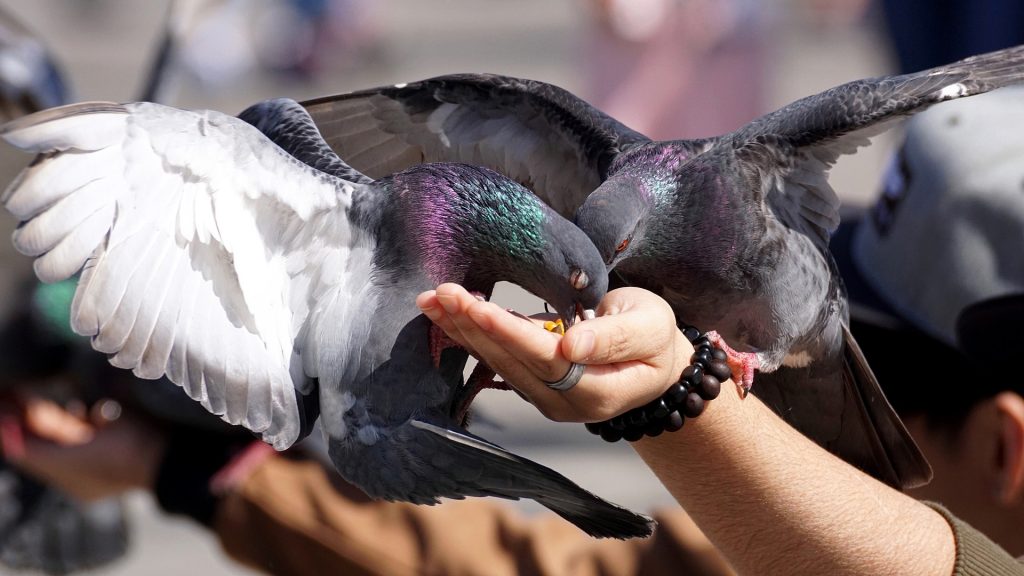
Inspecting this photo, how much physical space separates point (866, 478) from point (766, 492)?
23 cm

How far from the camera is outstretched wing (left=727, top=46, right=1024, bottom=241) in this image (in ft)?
7.29

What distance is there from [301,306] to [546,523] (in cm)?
123

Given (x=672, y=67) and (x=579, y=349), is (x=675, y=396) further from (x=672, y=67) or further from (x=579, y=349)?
(x=672, y=67)

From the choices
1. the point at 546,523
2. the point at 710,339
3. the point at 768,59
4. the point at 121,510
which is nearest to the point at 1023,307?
the point at 710,339

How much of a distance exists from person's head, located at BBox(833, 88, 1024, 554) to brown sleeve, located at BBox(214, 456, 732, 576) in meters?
0.59

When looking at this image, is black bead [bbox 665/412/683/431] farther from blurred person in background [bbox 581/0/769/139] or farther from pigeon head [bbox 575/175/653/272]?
blurred person in background [bbox 581/0/769/139]

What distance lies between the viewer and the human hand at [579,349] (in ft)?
5.33

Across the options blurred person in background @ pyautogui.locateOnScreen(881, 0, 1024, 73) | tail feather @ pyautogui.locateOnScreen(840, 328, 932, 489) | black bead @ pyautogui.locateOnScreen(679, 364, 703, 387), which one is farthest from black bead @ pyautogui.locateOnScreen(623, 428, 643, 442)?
blurred person in background @ pyautogui.locateOnScreen(881, 0, 1024, 73)

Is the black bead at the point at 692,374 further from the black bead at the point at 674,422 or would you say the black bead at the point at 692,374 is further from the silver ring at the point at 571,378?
the silver ring at the point at 571,378

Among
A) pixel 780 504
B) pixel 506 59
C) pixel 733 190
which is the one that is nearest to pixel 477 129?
pixel 733 190

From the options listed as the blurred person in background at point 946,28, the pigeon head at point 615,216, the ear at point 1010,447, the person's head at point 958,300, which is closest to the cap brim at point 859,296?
the person's head at point 958,300

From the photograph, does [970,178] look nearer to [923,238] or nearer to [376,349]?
[923,238]

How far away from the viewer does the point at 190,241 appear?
6.03 feet

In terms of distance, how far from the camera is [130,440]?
3359mm
